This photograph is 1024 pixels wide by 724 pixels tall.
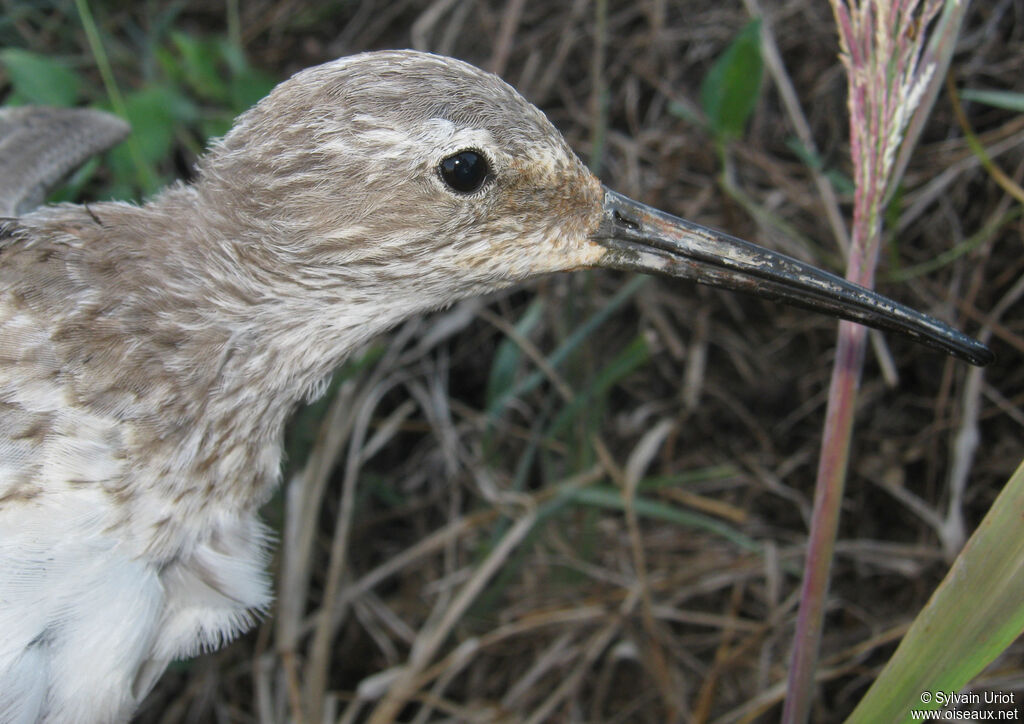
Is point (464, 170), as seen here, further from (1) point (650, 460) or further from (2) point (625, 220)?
(1) point (650, 460)

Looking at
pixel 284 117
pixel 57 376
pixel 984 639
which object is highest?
pixel 284 117

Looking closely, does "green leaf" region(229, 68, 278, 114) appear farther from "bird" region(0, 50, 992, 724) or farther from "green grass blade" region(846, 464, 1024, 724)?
"green grass blade" region(846, 464, 1024, 724)

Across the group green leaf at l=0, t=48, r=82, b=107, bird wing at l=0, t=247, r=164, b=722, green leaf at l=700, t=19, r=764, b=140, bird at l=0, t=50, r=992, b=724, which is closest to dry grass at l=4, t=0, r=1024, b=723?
green leaf at l=700, t=19, r=764, b=140

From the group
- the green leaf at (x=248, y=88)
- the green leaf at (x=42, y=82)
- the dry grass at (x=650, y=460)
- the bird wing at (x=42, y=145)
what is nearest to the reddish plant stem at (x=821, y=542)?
the dry grass at (x=650, y=460)

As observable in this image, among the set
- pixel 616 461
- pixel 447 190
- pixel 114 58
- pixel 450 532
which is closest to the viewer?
pixel 447 190

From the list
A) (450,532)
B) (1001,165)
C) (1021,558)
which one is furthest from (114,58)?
(1021,558)

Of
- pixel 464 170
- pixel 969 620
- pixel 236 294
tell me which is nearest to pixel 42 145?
pixel 236 294

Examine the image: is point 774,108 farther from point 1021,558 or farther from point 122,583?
point 122,583
